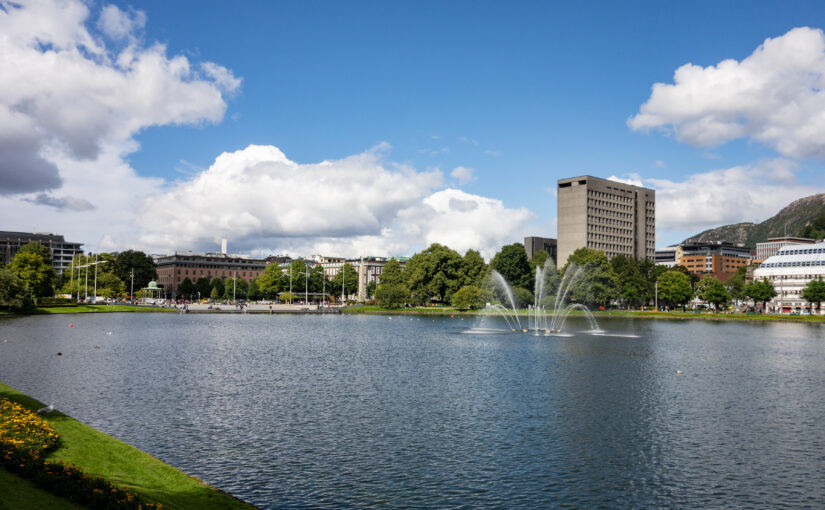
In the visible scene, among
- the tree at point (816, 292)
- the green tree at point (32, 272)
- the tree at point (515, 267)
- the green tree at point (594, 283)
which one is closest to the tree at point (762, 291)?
the tree at point (816, 292)

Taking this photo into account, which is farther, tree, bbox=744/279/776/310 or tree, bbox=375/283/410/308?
tree, bbox=744/279/776/310

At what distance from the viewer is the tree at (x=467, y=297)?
577 feet

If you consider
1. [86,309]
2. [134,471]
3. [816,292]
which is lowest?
[86,309]

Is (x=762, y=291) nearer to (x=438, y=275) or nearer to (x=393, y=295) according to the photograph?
(x=438, y=275)

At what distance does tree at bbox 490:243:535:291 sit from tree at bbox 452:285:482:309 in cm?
1214

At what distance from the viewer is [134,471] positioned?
2183 centimetres

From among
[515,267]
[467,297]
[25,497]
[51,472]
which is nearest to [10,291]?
[467,297]

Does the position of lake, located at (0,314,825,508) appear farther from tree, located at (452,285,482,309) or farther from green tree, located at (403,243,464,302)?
green tree, located at (403,243,464,302)

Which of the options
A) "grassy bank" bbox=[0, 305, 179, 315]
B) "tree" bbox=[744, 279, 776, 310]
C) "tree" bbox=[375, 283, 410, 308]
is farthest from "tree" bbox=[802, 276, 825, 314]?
"grassy bank" bbox=[0, 305, 179, 315]

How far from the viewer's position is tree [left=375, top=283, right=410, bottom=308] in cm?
18662

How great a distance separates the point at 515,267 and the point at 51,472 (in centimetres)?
17105

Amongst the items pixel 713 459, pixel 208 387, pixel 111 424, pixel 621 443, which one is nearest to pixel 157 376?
pixel 208 387

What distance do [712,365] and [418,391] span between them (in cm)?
3421

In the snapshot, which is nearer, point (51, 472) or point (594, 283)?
point (51, 472)
